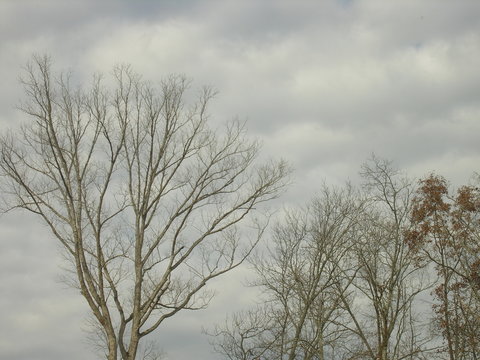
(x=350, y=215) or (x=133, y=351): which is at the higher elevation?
(x=350, y=215)

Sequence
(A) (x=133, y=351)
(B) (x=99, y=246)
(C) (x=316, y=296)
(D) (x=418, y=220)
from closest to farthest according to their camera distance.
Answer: (A) (x=133, y=351) < (B) (x=99, y=246) < (C) (x=316, y=296) < (D) (x=418, y=220)

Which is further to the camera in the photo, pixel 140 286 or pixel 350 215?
pixel 350 215

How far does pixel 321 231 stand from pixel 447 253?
6926mm

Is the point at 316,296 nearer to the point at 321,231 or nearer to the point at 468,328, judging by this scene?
the point at 321,231

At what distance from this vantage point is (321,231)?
26.5 metres

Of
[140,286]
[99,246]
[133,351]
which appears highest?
[99,246]

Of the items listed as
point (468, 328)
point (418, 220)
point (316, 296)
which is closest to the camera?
point (316, 296)

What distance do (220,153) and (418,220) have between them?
37.3 ft

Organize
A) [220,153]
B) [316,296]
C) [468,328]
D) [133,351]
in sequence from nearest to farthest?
1. [133,351]
2. [220,153]
3. [316,296]
4. [468,328]

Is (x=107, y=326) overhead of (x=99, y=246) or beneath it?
beneath

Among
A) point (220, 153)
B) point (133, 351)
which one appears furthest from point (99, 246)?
point (220, 153)

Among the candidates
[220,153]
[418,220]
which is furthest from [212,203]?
[418,220]

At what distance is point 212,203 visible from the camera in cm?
2139

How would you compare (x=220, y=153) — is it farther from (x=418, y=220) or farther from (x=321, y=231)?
(x=418, y=220)
